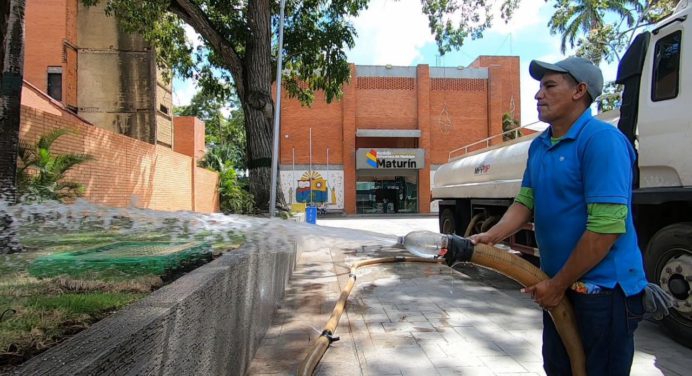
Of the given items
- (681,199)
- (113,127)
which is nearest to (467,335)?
(681,199)

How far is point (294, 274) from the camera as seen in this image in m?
8.23

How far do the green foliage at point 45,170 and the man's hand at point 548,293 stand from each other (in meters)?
6.72

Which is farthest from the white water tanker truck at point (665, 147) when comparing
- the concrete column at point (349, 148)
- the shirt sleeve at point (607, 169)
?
the concrete column at point (349, 148)

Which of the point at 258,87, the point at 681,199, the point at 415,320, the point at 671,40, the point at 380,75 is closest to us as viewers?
the point at 681,199

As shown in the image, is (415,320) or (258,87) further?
(258,87)

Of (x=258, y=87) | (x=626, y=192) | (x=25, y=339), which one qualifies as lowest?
(x=25, y=339)

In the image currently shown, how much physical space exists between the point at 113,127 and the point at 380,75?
68.2 ft

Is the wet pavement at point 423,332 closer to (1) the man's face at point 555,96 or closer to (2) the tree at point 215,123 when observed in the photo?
(1) the man's face at point 555,96

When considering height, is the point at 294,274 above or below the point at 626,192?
below

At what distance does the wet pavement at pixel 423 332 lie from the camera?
3.98 m

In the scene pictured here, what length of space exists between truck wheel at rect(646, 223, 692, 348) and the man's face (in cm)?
317

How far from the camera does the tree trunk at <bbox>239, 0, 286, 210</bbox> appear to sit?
10.4 meters

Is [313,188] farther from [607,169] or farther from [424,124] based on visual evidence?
[607,169]

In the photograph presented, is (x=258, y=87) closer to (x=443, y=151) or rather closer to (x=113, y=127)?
(x=113, y=127)
